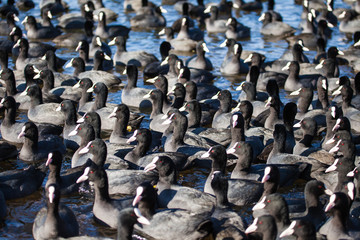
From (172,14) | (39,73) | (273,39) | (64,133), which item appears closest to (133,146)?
(64,133)

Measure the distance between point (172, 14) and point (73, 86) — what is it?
11.7 meters

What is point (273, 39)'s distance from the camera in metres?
22.9

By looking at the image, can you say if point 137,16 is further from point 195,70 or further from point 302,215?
point 302,215

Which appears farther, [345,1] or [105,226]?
[345,1]

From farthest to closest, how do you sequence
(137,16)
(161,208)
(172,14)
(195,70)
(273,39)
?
(172,14)
(137,16)
(273,39)
(195,70)
(161,208)

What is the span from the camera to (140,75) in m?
18.4

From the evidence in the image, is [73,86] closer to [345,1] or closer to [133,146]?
[133,146]

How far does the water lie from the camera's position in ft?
31.7

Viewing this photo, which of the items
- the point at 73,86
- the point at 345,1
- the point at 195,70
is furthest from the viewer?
the point at 345,1

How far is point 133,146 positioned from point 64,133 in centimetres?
202

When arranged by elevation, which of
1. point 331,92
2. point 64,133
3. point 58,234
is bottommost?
point 331,92

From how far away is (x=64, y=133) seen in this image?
13367 mm

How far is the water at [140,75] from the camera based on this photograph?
9.65 metres

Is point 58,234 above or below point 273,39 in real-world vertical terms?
above
